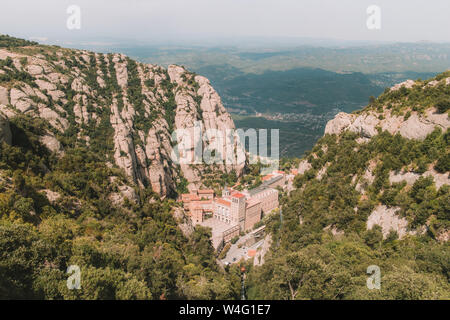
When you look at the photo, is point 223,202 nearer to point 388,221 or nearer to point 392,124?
point 392,124

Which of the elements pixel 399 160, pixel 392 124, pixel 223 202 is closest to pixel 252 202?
pixel 223 202

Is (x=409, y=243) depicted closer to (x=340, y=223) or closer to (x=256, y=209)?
(x=340, y=223)

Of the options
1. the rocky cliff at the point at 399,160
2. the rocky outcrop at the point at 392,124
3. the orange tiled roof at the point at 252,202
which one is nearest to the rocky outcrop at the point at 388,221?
the rocky cliff at the point at 399,160

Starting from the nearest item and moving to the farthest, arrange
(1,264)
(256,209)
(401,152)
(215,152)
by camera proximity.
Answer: (1,264) < (401,152) < (256,209) < (215,152)

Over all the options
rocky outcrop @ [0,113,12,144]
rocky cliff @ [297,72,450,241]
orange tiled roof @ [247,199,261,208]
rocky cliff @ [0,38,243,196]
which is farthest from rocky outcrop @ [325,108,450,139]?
rocky outcrop @ [0,113,12,144]

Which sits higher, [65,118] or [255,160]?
[65,118]

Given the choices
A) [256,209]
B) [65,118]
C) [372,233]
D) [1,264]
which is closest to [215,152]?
[256,209]

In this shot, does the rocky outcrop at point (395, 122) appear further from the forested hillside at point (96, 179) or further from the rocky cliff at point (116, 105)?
the rocky cliff at point (116, 105)
